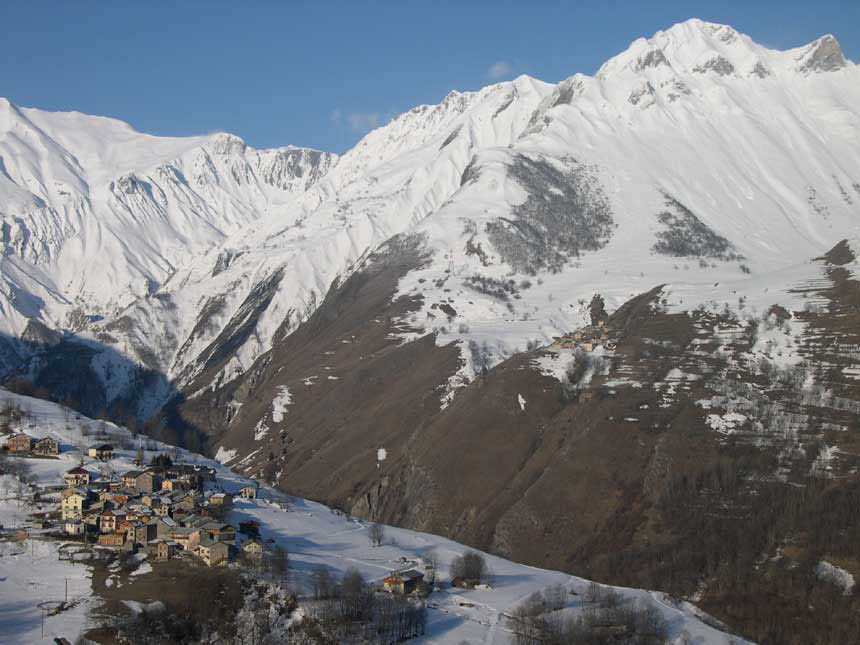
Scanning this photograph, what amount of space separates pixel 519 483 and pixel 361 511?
29465 mm

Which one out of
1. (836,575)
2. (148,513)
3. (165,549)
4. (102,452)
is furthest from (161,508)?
(836,575)

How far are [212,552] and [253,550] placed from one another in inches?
191

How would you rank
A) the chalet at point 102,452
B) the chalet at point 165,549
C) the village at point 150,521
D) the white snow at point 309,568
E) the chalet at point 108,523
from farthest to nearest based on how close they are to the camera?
the chalet at point 102,452
the chalet at point 108,523
the village at point 150,521
the chalet at point 165,549
the white snow at point 309,568

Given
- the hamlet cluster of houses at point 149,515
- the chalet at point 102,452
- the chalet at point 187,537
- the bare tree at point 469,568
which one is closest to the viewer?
the hamlet cluster of houses at point 149,515

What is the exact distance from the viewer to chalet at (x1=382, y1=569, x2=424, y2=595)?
95.6 m

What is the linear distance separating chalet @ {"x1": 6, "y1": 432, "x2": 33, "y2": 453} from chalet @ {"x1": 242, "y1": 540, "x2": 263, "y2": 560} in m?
39.8


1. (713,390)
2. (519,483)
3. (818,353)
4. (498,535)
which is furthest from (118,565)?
(818,353)

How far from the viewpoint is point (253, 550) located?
95500mm

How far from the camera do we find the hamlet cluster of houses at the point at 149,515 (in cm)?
9362

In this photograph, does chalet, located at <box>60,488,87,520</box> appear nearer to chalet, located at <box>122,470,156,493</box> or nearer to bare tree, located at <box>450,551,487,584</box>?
chalet, located at <box>122,470,156,493</box>

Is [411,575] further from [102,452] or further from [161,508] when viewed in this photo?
[102,452]

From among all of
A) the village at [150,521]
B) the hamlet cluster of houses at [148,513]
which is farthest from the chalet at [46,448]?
the village at [150,521]

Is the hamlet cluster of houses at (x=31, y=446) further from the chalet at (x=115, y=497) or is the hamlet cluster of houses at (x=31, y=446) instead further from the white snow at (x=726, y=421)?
the white snow at (x=726, y=421)

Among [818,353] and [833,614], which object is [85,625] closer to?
[833,614]
